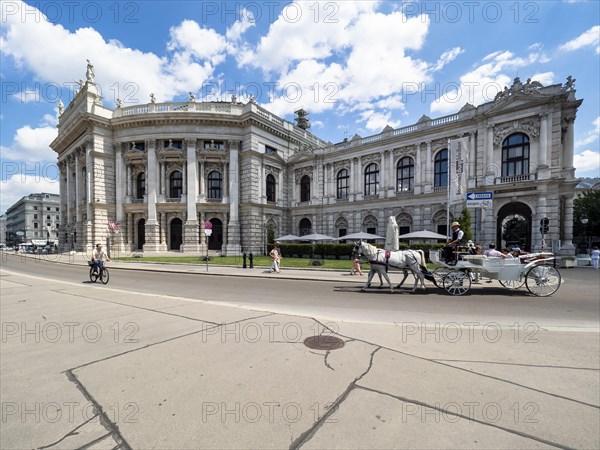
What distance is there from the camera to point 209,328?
572 centimetres

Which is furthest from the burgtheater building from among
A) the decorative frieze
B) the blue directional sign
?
the blue directional sign

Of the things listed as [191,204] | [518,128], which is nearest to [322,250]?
[191,204]

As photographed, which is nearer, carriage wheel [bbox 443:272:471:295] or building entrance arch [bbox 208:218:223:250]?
carriage wheel [bbox 443:272:471:295]

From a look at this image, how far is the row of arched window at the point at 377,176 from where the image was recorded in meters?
26.9

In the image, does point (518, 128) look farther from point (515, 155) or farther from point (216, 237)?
point (216, 237)

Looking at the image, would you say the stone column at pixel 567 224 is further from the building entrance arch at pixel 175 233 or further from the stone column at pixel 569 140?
the building entrance arch at pixel 175 233

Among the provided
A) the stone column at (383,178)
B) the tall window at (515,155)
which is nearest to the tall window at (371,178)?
the stone column at (383,178)

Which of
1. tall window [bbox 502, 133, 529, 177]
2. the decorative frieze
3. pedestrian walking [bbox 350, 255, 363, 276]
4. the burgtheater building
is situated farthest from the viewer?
the burgtheater building

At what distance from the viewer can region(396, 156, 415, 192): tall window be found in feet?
110

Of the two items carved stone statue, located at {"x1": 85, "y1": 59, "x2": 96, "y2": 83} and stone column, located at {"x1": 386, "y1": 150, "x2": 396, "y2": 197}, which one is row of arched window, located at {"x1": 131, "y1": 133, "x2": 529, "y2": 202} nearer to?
stone column, located at {"x1": 386, "y1": 150, "x2": 396, "y2": 197}

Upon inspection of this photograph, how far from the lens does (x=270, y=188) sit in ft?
136

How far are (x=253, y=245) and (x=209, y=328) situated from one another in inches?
1234

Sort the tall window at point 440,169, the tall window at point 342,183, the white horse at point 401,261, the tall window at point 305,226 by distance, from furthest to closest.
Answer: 1. the tall window at point 305,226
2. the tall window at point 342,183
3. the tall window at point 440,169
4. the white horse at point 401,261

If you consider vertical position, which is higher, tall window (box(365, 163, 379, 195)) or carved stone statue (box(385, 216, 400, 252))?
tall window (box(365, 163, 379, 195))
